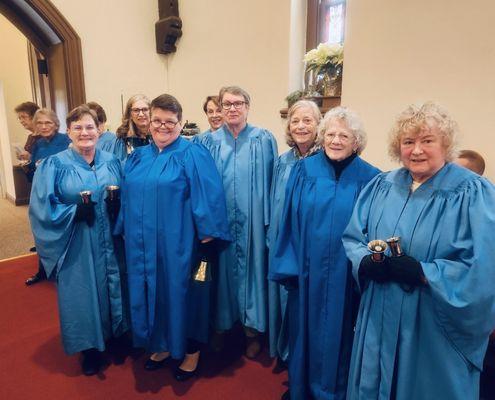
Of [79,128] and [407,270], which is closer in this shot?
[407,270]

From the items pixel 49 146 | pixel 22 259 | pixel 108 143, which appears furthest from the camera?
pixel 22 259

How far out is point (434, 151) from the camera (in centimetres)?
124

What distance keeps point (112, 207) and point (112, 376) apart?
3.24ft

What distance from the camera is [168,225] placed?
188cm

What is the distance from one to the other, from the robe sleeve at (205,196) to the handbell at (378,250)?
88 centimetres

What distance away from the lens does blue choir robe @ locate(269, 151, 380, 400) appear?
62.8 inches

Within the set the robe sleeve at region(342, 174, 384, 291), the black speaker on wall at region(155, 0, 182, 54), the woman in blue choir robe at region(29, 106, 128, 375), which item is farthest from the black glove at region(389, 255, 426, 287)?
the black speaker on wall at region(155, 0, 182, 54)

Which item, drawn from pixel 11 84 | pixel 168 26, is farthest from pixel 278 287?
pixel 11 84

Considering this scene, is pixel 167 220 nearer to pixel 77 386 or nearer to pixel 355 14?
pixel 77 386

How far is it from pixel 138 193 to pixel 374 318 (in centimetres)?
124

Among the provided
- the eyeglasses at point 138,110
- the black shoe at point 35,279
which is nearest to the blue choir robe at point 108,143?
the eyeglasses at point 138,110

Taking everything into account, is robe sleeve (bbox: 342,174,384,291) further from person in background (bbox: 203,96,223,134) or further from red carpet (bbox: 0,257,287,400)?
person in background (bbox: 203,96,223,134)

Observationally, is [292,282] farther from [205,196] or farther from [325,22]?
[325,22]

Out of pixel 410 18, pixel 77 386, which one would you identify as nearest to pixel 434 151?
pixel 410 18
